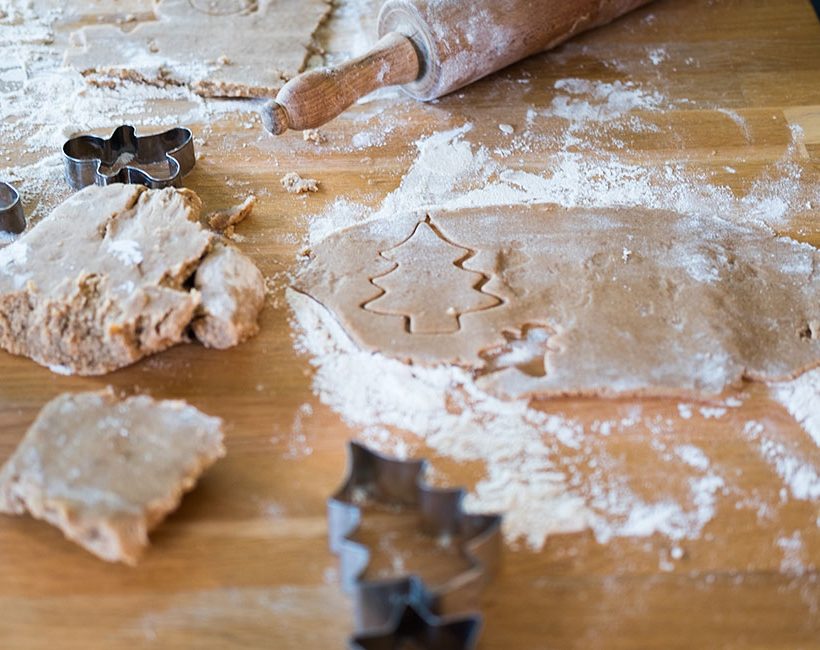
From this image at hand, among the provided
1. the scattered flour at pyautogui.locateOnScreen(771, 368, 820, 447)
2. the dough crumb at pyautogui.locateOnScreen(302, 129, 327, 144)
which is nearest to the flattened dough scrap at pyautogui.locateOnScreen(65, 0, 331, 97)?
the dough crumb at pyautogui.locateOnScreen(302, 129, 327, 144)

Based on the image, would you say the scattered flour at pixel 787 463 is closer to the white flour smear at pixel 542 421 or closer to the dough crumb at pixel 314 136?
the white flour smear at pixel 542 421

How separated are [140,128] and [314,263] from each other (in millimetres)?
601

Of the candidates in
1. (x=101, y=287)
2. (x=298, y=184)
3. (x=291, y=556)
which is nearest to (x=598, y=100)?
(x=298, y=184)

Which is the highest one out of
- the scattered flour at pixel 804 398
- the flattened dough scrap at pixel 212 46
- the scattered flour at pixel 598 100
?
the flattened dough scrap at pixel 212 46

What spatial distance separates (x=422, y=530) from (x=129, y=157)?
3.53ft

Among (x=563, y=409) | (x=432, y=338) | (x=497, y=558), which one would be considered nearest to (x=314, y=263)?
(x=432, y=338)

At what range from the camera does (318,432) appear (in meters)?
1.40

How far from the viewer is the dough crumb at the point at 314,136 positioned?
1971mm

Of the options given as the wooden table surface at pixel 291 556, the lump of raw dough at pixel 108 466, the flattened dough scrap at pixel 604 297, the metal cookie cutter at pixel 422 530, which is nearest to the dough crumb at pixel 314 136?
the wooden table surface at pixel 291 556

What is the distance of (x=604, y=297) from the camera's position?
62.3 inches

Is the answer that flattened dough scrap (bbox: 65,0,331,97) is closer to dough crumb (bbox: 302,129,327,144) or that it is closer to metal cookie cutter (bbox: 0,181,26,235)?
dough crumb (bbox: 302,129,327,144)

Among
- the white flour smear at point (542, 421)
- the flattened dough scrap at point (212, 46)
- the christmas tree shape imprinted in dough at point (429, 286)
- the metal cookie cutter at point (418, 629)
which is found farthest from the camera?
the flattened dough scrap at point (212, 46)

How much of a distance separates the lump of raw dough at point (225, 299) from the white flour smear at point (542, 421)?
3.5 inches

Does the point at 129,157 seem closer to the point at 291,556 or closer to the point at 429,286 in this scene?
the point at 429,286
